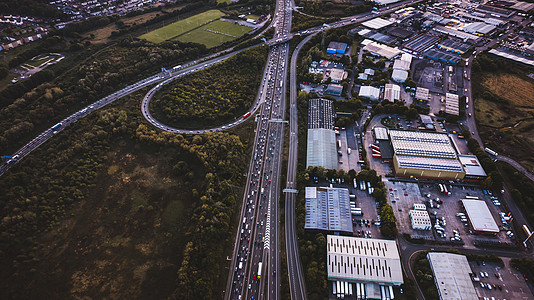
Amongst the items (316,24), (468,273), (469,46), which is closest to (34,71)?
(316,24)

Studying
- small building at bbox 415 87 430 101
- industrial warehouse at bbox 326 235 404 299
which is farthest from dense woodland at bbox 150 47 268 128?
small building at bbox 415 87 430 101

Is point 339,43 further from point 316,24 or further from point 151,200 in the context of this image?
point 151,200

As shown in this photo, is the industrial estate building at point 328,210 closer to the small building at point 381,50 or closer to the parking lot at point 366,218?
the parking lot at point 366,218

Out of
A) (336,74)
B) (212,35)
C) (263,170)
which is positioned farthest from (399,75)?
(212,35)

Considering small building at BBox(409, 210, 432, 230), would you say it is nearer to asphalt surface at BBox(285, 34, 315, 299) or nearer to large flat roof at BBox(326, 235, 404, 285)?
large flat roof at BBox(326, 235, 404, 285)

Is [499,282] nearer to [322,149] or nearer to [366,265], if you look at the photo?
[366,265]

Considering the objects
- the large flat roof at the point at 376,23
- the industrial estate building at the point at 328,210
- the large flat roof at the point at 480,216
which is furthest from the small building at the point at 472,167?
the large flat roof at the point at 376,23
